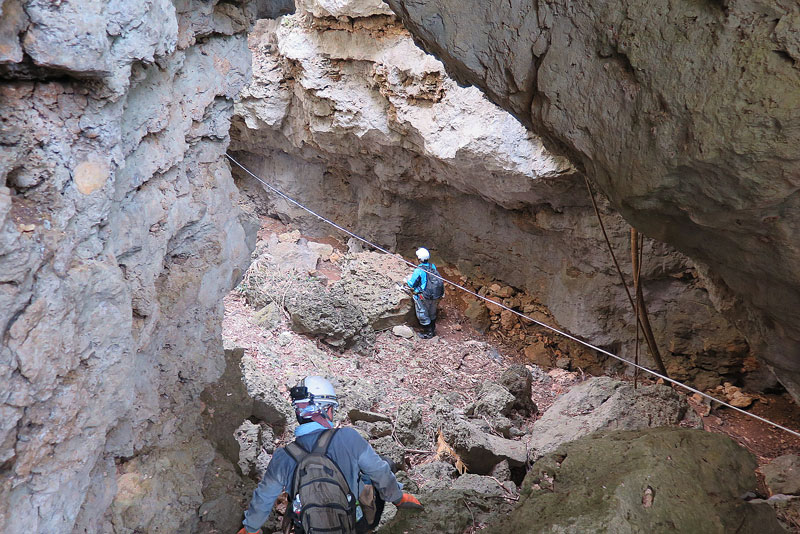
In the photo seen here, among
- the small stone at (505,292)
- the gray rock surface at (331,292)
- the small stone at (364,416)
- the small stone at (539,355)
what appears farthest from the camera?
the small stone at (505,292)

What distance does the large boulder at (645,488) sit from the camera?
289 cm

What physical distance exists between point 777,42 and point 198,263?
3.00 m

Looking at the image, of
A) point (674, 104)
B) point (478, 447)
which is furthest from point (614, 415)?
point (674, 104)

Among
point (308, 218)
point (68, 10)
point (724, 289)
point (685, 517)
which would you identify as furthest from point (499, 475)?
point (308, 218)

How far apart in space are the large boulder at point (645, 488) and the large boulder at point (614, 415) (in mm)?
1311

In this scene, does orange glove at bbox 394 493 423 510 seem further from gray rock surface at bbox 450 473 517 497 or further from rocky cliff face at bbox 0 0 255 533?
rocky cliff face at bbox 0 0 255 533

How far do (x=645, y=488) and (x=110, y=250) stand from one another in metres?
2.77

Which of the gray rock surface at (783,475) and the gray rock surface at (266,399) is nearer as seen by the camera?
the gray rock surface at (783,475)

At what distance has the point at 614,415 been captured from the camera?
490 cm

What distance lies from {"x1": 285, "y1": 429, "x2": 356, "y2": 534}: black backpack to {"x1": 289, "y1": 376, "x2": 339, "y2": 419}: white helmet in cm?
18

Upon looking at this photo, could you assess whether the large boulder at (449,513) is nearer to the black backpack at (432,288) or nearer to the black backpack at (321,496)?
the black backpack at (321,496)

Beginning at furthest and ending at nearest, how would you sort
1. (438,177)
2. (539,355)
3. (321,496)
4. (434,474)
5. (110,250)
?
(438,177)
(539,355)
(434,474)
(321,496)
(110,250)

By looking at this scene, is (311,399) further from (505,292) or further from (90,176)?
(505,292)

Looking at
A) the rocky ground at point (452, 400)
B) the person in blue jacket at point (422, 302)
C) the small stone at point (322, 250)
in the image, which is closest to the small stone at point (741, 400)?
the rocky ground at point (452, 400)
